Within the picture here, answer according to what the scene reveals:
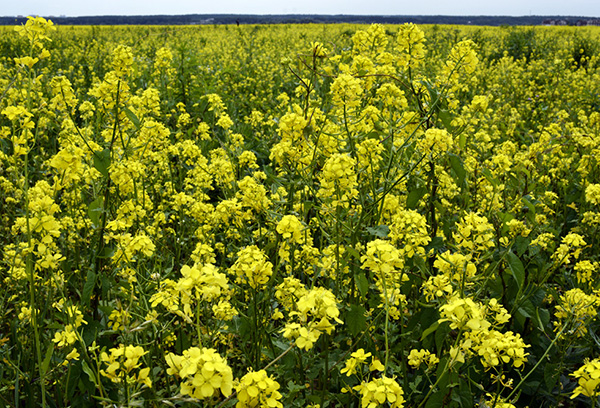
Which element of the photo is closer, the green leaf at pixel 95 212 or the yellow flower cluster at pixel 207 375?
the yellow flower cluster at pixel 207 375

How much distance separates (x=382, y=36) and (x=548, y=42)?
12.7 m

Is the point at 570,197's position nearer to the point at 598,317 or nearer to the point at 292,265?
the point at 598,317

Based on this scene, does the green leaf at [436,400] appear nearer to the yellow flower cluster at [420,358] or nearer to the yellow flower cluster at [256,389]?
the yellow flower cluster at [420,358]

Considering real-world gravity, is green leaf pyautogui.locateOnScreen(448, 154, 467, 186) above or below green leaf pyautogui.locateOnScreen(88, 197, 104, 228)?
above

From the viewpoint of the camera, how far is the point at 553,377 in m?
2.25

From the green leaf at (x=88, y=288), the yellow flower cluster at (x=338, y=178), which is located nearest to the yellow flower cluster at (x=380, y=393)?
the yellow flower cluster at (x=338, y=178)

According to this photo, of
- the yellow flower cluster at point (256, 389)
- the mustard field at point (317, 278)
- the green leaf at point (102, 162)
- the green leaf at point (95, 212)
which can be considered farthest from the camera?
the green leaf at point (95, 212)

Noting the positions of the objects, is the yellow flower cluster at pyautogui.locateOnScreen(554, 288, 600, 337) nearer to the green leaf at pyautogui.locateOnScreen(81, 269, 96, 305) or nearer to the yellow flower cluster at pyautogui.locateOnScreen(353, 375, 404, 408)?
the yellow flower cluster at pyautogui.locateOnScreen(353, 375, 404, 408)

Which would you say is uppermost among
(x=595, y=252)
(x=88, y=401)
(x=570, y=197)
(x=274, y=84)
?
(x=274, y=84)

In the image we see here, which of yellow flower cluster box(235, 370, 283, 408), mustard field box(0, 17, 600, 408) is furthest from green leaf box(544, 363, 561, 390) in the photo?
yellow flower cluster box(235, 370, 283, 408)

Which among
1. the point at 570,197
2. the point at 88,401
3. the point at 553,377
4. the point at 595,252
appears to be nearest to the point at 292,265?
the point at 88,401

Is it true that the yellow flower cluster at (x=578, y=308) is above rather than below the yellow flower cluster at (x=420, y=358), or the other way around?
above

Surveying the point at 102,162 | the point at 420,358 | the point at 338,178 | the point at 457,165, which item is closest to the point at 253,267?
the point at 338,178

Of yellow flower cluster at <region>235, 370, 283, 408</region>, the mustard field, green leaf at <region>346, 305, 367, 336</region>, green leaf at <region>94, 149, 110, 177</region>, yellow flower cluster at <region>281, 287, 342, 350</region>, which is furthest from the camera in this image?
green leaf at <region>94, 149, 110, 177</region>
